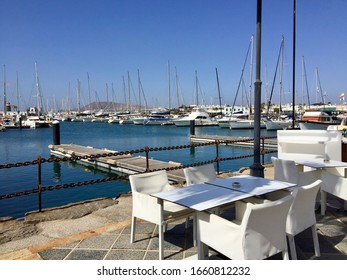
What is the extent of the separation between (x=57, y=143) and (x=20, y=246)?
2287cm

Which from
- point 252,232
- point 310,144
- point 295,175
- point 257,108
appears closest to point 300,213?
point 252,232

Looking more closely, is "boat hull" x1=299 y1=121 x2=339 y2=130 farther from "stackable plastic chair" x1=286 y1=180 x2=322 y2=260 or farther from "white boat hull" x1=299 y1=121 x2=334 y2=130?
"stackable plastic chair" x1=286 y1=180 x2=322 y2=260

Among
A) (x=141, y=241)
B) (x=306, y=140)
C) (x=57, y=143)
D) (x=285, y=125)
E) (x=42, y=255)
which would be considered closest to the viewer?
(x=42, y=255)

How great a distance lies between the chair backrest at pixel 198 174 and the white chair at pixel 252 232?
5.39ft

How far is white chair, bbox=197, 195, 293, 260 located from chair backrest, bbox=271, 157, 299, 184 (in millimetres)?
2200

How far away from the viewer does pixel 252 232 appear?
2.58 m

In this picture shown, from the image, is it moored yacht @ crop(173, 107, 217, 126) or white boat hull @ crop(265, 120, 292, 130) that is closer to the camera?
white boat hull @ crop(265, 120, 292, 130)

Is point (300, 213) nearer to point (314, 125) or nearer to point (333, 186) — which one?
point (333, 186)

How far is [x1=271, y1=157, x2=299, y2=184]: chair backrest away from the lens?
4.81 metres

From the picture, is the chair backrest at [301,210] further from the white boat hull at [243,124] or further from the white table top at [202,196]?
the white boat hull at [243,124]

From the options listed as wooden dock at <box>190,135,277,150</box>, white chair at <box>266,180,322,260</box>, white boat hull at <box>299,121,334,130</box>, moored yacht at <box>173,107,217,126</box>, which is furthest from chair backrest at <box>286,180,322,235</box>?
moored yacht at <box>173,107,217,126</box>
